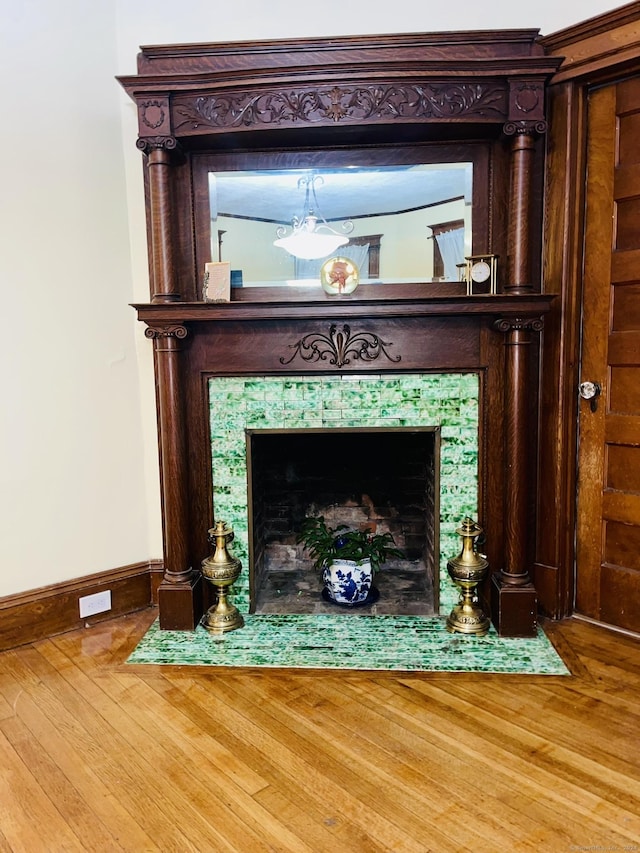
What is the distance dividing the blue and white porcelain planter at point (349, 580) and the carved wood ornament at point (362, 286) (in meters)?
0.56

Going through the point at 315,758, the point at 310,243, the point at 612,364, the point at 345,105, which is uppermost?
the point at 345,105

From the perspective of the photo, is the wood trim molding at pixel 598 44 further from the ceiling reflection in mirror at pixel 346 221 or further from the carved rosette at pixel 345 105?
the ceiling reflection in mirror at pixel 346 221

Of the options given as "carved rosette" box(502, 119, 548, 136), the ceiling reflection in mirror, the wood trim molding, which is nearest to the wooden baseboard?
the ceiling reflection in mirror

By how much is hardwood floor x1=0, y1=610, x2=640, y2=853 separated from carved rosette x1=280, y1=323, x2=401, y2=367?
1.24m

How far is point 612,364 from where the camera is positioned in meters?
2.38

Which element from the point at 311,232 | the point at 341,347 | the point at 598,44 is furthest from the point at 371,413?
the point at 598,44

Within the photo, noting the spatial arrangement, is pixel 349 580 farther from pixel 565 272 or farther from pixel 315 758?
pixel 565 272

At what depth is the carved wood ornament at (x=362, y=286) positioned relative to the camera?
2232mm

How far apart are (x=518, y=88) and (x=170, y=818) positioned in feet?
8.62

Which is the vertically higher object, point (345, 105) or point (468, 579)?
point (345, 105)

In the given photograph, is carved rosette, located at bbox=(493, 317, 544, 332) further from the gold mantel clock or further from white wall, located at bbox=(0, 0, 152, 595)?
white wall, located at bbox=(0, 0, 152, 595)

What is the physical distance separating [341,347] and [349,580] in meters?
1.04

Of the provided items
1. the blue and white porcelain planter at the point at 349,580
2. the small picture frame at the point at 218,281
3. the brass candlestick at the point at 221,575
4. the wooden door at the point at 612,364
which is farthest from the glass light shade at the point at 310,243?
the blue and white porcelain planter at the point at 349,580

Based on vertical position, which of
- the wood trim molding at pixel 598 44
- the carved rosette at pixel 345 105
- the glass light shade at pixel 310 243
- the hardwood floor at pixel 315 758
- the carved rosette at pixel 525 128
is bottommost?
the hardwood floor at pixel 315 758
